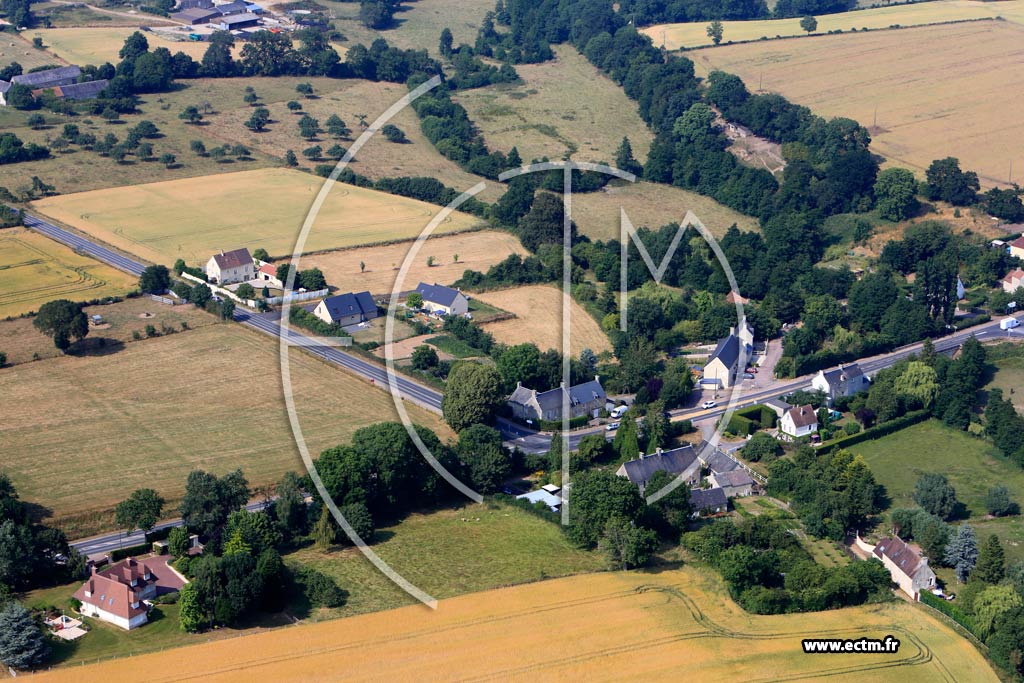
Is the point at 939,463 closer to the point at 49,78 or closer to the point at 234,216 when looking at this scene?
the point at 234,216

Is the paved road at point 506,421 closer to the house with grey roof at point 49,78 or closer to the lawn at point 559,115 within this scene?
the house with grey roof at point 49,78

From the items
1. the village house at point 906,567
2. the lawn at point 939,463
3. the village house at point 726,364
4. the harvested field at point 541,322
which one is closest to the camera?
the village house at point 906,567

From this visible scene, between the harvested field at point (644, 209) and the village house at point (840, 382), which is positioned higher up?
the harvested field at point (644, 209)

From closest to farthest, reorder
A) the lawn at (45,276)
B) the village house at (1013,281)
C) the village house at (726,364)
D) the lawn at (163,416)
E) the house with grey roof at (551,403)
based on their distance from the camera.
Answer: the lawn at (163,416) < the house with grey roof at (551,403) < the village house at (726,364) < the lawn at (45,276) < the village house at (1013,281)

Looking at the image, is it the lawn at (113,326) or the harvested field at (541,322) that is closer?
the lawn at (113,326)

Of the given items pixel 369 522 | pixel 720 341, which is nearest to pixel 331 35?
pixel 720 341

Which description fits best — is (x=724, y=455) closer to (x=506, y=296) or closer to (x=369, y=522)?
(x=369, y=522)

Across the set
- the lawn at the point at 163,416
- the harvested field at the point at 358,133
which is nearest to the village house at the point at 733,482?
the lawn at the point at 163,416

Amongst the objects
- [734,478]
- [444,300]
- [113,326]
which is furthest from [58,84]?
[734,478]
